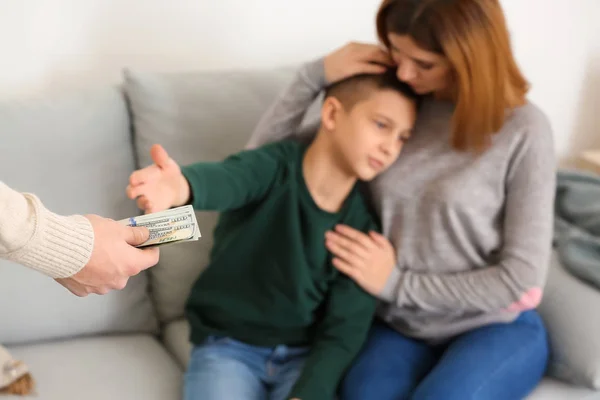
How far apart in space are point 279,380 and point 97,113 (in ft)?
2.31

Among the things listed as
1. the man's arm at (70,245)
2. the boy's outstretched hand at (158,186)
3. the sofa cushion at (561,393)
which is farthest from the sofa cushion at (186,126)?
the sofa cushion at (561,393)

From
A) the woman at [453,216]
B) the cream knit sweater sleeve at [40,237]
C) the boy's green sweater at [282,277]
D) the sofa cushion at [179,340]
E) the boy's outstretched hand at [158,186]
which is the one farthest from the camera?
the sofa cushion at [179,340]

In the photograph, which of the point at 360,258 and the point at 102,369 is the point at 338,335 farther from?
the point at 102,369

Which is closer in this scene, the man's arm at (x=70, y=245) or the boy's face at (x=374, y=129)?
the man's arm at (x=70, y=245)

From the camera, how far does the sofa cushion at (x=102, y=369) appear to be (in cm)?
116

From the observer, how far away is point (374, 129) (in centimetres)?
114

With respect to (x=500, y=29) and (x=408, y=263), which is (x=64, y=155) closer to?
(x=408, y=263)

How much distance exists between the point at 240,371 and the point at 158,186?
1.42ft

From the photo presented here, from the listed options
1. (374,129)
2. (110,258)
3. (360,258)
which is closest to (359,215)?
(360,258)

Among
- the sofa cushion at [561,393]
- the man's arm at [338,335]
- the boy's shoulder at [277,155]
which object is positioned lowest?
the sofa cushion at [561,393]

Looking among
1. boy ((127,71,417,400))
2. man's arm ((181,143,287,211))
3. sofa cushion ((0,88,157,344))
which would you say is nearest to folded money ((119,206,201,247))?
man's arm ((181,143,287,211))

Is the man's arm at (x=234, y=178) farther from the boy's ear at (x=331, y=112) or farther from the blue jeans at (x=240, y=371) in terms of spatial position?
the blue jeans at (x=240, y=371)

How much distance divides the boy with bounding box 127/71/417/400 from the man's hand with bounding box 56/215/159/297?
1.03ft

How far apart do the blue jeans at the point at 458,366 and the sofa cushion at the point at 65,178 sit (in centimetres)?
56
